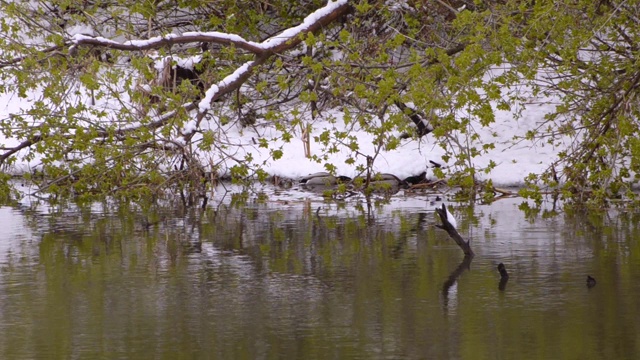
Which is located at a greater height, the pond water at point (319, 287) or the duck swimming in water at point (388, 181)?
the duck swimming in water at point (388, 181)

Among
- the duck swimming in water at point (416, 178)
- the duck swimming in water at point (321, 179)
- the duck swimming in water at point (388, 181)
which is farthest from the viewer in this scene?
the duck swimming in water at point (321, 179)

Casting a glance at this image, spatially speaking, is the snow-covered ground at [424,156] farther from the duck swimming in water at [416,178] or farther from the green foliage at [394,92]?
the green foliage at [394,92]

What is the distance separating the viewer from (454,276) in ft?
26.8

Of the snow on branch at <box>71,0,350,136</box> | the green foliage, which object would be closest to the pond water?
the green foliage

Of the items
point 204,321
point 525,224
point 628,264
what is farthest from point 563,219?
point 204,321

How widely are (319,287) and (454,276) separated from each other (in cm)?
105

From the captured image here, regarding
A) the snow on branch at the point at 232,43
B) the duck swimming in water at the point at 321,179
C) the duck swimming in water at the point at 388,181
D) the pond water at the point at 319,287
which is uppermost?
the snow on branch at the point at 232,43

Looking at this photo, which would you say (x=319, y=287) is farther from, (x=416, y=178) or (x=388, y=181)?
(x=416, y=178)

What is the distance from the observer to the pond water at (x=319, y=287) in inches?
239

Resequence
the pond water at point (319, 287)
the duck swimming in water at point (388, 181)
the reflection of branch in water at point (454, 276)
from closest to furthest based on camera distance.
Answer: the pond water at point (319, 287), the reflection of branch in water at point (454, 276), the duck swimming in water at point (388, 181)

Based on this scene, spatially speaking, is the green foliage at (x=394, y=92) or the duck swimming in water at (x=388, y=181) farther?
the duck swimming in water at (x=388, y=181)

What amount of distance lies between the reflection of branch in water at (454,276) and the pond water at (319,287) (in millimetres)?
13

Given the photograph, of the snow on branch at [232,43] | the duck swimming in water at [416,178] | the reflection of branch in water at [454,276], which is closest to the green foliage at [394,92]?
the snow on branch at [232,43]

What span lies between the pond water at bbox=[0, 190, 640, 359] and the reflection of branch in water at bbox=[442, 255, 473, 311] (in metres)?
0.01
